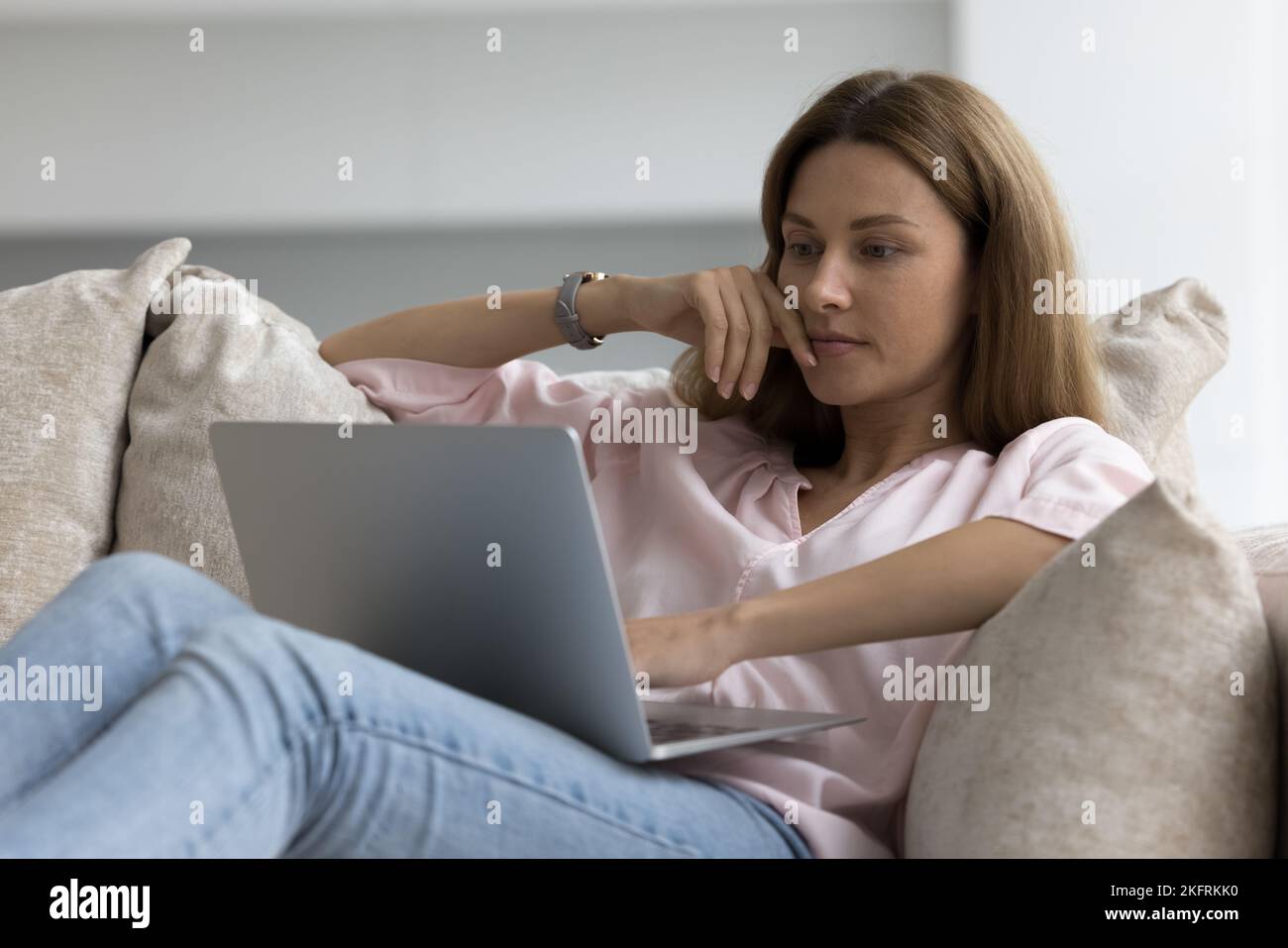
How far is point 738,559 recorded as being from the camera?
4.52ft

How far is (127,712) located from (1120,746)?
665 millimetres

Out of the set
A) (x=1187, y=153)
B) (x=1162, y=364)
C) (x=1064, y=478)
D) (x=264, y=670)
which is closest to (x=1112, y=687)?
(x=1064, y=478)

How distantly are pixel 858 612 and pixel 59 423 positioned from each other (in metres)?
0.96

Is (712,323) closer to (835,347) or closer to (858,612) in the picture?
(835,347)

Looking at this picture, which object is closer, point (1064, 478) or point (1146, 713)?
point (1146, 713)

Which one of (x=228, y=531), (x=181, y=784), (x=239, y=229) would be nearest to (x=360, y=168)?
(x=239, y=229)

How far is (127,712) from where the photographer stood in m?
0.83

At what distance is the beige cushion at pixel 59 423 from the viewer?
1488mm

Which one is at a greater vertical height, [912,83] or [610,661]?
[912,83]

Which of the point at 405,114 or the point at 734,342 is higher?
the point at 405,114

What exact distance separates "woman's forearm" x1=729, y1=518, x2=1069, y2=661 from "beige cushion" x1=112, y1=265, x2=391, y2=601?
2.00 feet

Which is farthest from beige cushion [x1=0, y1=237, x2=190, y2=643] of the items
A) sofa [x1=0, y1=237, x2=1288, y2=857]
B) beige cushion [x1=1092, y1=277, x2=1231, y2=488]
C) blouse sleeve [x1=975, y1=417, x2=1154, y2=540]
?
beige cushion [x1=1092, y1=277, x2=1231, y2=488]

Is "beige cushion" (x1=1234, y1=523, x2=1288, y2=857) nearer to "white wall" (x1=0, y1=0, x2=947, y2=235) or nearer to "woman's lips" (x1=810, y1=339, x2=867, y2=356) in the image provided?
"woman's lips" (x1=810, y1=339, x2=867, y2=356)

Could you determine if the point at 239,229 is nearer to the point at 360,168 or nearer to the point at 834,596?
the point at 360,168
